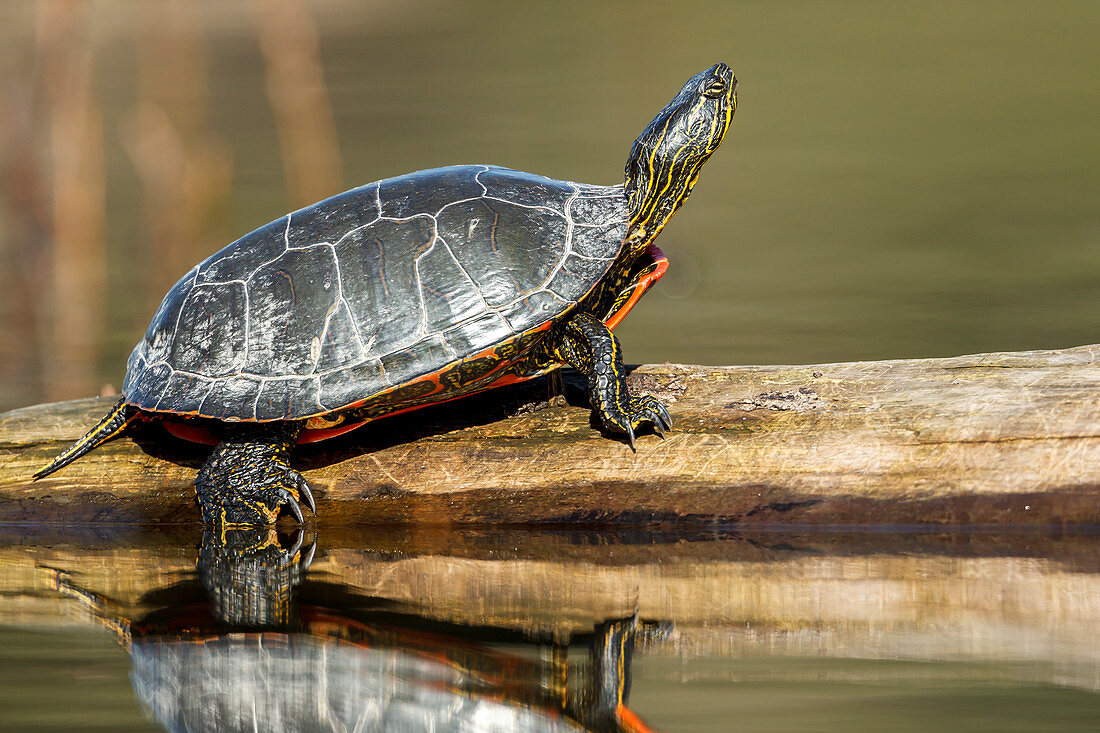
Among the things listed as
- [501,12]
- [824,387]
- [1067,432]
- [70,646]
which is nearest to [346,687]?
[70,646]

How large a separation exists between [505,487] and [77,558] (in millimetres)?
1447

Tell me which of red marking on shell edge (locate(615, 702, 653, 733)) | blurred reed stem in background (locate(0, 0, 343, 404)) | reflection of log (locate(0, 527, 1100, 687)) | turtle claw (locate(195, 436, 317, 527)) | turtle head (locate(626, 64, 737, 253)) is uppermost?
blurred reed stem in background (locate(0, 0, 343, 404))

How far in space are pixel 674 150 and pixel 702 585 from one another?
5.32ft

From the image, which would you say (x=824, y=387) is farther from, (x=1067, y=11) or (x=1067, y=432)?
(x=1067, y=11)

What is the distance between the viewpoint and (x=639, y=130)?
43.6 feet

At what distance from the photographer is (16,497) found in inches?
155

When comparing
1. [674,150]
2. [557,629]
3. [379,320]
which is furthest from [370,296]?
[557,629]

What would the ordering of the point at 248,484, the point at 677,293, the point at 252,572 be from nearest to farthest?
the point at 252,572 → the point at 248,484 → the point at 677,293

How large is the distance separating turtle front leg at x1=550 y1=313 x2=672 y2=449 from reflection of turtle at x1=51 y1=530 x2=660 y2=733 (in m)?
0.87

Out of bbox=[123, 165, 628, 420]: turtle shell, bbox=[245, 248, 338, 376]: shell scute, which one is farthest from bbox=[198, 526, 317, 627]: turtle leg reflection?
bbox=[245, 248, 338, 376]: shell scute

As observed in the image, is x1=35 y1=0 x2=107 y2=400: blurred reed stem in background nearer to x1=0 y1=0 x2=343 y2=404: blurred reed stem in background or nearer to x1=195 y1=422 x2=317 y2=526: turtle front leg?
x1=0 y1=0 x2=343 y2=404: blurred reed stem in background

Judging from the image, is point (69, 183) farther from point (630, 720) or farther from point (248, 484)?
point (630, 720)

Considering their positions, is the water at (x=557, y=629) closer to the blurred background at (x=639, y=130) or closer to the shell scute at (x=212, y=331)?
the shell scute at (x=212, y=331)

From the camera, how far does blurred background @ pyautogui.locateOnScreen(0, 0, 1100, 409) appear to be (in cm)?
640
